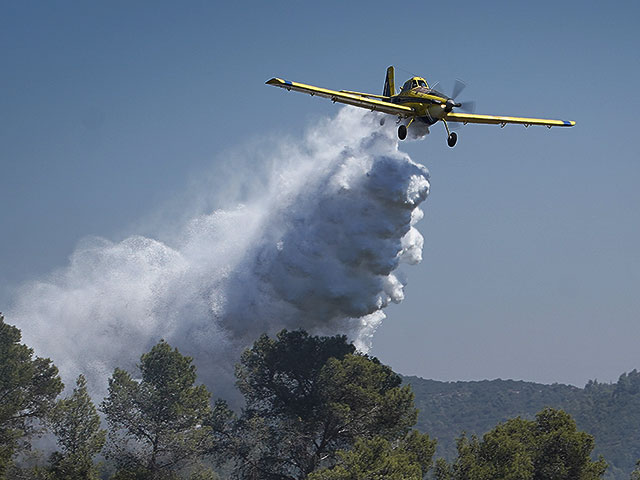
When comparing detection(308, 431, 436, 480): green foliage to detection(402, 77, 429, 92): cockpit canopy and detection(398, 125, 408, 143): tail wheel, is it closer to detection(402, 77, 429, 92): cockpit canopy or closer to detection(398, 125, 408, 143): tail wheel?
detection(398, 125, 408, 143): tail wheel

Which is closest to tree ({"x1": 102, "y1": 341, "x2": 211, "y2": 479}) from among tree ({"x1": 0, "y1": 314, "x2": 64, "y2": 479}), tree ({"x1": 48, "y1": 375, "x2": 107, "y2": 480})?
tree ({"x1": 48, "y1": 375, "x2": 107, "y2": 480})

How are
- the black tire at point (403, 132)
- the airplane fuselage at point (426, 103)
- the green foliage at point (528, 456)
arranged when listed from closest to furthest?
1. the airplane fuselage at point (426, 103)
2. the green foliage at point (528, 456)
3. the black tire at point (403, 132)

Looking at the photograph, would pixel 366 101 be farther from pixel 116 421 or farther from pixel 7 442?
pixel 7 442

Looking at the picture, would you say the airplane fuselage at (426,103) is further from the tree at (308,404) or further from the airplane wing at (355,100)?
the tree at (308,404)

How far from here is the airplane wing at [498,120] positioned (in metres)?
55.1

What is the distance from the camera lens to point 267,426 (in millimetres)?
68688

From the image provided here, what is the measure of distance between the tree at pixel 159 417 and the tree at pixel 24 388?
842 cm

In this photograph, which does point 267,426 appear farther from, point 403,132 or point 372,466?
point 403,132

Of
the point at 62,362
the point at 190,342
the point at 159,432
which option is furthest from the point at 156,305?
the point at 159,432

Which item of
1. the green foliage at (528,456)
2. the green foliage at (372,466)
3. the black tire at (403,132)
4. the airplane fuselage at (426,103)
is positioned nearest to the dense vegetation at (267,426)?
the green foliage at (528,456)

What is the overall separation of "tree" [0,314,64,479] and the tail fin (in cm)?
3858

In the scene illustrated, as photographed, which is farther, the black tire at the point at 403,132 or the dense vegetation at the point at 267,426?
the dense vegetation at the point at 267,426

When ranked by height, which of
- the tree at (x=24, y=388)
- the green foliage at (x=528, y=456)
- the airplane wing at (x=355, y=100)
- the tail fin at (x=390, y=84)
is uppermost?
the tail fin at (x=390, y=84)

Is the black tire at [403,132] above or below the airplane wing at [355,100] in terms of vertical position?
below
